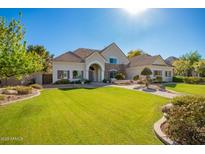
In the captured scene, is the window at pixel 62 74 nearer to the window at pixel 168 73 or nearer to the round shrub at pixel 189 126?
the window at pixel 168 73

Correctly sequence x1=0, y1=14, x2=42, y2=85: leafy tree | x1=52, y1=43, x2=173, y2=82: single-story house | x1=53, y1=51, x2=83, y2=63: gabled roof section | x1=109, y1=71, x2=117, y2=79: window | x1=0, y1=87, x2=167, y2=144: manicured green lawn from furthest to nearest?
x1=109, y1=71, x2=117, y2=79: window, x1=52, y1=43, x2=173, y2=82: single-story house, x1=53, y1=51, x2=83, y2=63: gabled roof section, x1=0, y1=14, x2=42, y2=85: leafy tree, x1=0, y1=87, x2=167, y2=144: manicured green lawn

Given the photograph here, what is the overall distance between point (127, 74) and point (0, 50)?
973 inches

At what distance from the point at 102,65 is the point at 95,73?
2.25 metres

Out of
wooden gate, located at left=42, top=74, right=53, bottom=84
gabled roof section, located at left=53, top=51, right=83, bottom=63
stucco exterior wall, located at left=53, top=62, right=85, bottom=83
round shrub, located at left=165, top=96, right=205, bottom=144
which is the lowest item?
round shrub, located at left=165, top=96, right=205, bottom=144

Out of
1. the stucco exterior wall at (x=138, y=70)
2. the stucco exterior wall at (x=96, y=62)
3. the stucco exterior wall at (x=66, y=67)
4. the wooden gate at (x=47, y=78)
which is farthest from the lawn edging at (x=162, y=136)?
the stucco exterior wall at (x=138, y=70)

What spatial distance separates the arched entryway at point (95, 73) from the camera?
88.6 ft

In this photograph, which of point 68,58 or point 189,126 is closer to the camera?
point 189,126

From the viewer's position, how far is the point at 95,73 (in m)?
27.9

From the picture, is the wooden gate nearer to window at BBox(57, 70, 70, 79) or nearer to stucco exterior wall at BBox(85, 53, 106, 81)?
window at BBox(57, 70, 70, 79)

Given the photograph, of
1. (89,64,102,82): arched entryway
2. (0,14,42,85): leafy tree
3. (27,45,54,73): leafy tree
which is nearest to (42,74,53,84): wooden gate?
(27,45,54,73): leafy tree

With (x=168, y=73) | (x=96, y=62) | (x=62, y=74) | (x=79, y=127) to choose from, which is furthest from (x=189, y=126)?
(x=168, y=73)

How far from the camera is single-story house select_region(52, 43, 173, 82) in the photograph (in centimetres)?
2368

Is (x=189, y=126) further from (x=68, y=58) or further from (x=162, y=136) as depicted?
(x=68, y=58)
